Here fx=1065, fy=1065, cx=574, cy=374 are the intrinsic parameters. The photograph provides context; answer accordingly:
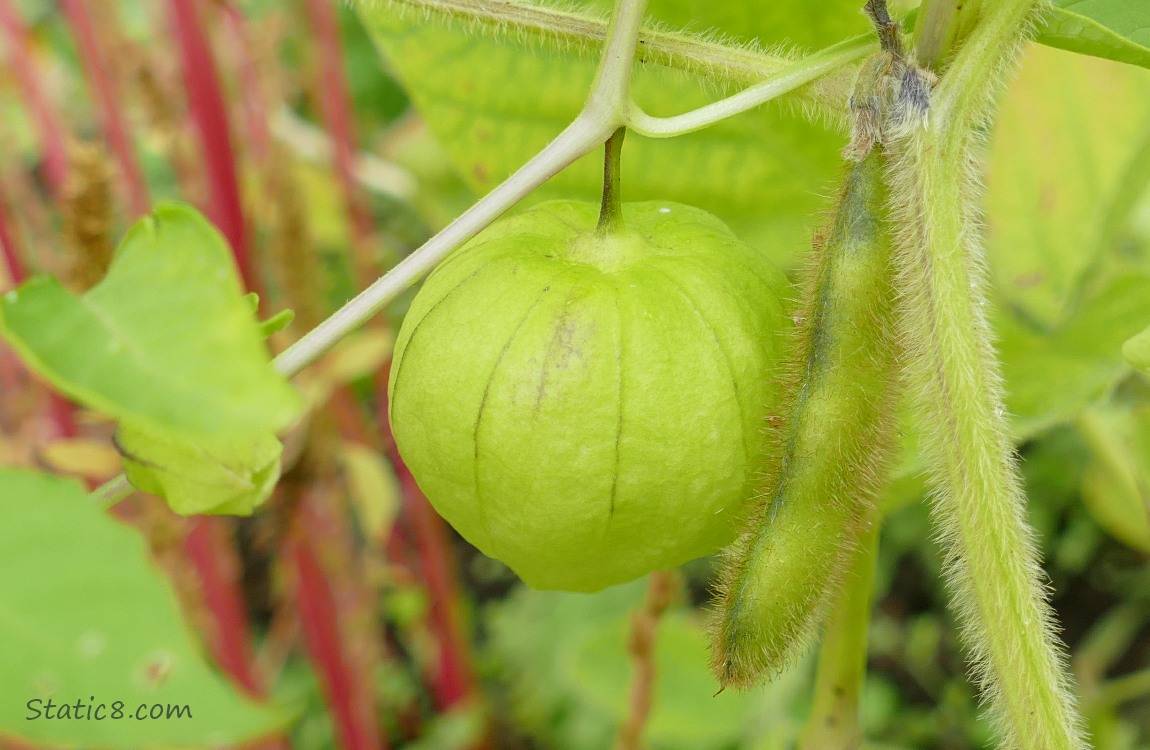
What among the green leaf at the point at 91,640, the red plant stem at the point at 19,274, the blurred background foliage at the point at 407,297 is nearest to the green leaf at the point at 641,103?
the blurred background foliage at the point at 407,297

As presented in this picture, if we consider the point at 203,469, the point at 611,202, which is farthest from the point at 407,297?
the point at 203,469

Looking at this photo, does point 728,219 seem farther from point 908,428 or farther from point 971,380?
point 971,380

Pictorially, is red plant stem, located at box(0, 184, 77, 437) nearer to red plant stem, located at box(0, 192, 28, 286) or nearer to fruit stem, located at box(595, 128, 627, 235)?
red plant stem, located at box(0, 192, 28, 286)

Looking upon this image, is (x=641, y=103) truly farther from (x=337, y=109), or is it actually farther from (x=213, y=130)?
(x=337, y=109)

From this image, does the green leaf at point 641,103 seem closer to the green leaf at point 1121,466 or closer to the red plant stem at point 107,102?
the green leaf at point 1121,466

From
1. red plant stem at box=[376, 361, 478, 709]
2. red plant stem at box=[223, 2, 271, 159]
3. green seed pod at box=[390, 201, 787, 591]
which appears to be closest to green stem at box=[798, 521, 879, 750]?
green seed pod at box=[390, 201, 787, 591]
